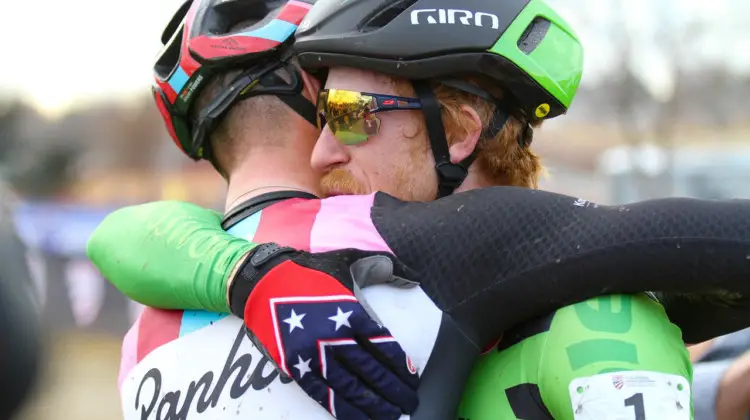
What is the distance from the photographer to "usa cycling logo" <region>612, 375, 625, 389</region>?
5.92 feet

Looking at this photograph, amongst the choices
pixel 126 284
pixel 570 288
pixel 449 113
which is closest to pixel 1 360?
pixel 126 284

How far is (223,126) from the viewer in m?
2.61

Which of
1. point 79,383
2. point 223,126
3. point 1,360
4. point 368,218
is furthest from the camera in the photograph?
point 79,383

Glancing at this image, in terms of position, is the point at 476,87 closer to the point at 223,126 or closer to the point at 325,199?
the point at 325,199

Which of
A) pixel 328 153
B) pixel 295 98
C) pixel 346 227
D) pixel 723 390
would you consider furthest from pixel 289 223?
pixel 723 390

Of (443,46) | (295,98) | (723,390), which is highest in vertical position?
(443,46)

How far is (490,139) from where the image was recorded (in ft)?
7.65

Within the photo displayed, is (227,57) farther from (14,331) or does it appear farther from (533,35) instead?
(14,331)

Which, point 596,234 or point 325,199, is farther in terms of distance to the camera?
point 325,199

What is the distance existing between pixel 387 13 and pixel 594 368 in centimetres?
100

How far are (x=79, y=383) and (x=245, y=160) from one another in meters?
11.7

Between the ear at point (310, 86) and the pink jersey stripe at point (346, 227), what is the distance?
46 centimetres

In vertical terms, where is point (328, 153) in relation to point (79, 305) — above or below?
above

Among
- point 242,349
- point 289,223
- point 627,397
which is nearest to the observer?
point 627,397
